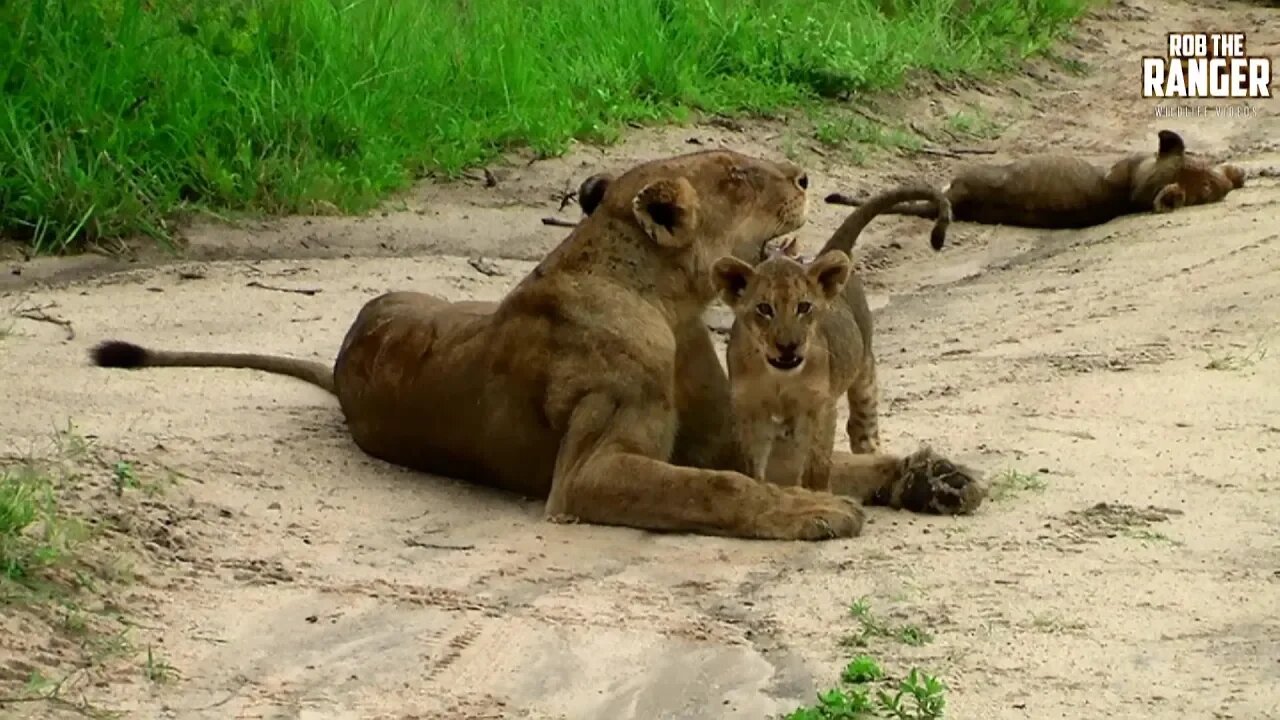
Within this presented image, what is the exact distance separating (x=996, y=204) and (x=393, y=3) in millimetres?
3145

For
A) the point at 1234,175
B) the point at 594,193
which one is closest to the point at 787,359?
the point at 594,193

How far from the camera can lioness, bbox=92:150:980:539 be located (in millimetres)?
5508

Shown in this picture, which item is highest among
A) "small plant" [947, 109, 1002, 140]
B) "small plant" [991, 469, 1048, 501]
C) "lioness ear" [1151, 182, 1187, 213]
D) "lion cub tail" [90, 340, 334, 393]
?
"lion cub tail" [90, 340, 334, 393]

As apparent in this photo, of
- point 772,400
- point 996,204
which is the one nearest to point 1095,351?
point 772,400

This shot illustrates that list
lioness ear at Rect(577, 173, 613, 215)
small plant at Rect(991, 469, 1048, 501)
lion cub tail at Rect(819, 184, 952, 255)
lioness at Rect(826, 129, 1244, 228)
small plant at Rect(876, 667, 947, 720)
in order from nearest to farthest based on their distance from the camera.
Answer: small plant at Rect(876, 667, 947, 720) < small plant at Rect(991, 469, 1048, 501) < lioness ear at Rect(577, 173, 613, 215) < lion cub tail at Rect(819, 184, 952, 255) < lioness at Rect(826, 129, 1244, 228)

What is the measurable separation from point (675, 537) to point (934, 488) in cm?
72

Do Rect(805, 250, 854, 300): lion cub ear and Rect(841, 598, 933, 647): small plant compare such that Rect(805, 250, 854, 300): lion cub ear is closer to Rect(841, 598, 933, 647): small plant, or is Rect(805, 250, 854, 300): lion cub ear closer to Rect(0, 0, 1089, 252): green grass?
Rect(841, 598, 933, 647): small plant

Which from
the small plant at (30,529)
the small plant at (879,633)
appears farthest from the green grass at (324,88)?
the small plant at (879,633)

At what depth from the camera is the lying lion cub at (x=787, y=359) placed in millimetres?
5516

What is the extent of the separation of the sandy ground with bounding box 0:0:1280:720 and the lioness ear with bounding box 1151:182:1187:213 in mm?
1087

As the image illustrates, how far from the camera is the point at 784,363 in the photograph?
5.48m

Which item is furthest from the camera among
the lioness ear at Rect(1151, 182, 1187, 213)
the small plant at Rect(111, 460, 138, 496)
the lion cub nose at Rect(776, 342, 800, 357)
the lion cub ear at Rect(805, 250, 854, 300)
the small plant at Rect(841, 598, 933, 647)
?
the lioness ear at Rect(1151, 182, 1187, 213)

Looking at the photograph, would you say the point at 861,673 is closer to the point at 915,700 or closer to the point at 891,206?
the point at 915,700

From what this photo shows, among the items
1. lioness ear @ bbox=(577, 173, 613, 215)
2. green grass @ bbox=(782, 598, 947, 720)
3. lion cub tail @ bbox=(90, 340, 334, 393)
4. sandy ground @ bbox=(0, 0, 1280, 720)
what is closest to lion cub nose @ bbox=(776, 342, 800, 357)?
sandy ground @ bbox=(0, 0, 1280, 720)
